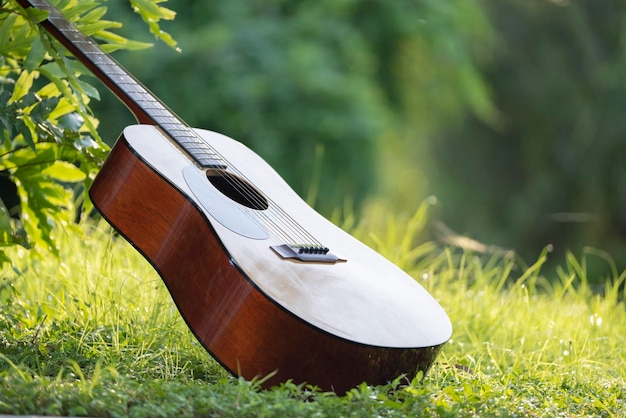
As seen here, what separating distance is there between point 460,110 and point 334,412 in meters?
8.73

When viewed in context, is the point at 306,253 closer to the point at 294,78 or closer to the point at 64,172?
the point at 64,172

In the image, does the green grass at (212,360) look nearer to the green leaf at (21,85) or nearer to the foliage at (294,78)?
the green leaf at (21,85)

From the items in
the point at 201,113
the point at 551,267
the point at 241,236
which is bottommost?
the point at 551,267

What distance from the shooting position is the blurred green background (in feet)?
23.6

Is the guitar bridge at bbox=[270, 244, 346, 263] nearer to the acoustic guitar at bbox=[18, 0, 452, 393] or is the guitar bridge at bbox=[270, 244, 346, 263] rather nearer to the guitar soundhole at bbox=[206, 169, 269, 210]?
the acoustic guitar at bbox=[18, 0, 452, 393]

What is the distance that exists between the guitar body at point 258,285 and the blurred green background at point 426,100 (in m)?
3.43

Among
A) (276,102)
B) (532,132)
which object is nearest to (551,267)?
(532,132)

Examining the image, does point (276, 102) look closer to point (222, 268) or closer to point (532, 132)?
point (532, 132)

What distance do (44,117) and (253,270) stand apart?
906 millimetres

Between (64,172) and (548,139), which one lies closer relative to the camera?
(64,172)

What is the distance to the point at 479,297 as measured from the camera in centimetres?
377

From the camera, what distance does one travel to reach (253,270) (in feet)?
7.22

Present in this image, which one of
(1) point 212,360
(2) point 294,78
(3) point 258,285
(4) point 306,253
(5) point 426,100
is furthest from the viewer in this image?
(5) point 426,100

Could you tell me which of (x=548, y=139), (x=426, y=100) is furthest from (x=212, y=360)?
(x=548, y=139)
